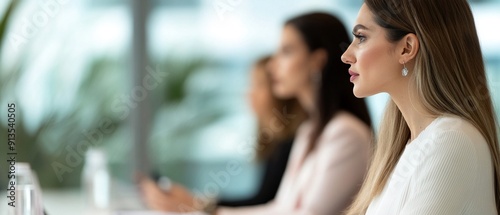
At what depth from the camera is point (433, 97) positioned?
1806 millimetres

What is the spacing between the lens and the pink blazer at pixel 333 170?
2.99m

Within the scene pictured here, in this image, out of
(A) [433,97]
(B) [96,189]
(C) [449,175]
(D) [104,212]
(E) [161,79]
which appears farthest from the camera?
(E) [161,79]

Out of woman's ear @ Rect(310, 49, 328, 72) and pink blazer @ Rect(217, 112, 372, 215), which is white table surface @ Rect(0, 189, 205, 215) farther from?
woman's ear @ Rect(310, 49, 328, 72)

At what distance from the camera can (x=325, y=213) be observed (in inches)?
117

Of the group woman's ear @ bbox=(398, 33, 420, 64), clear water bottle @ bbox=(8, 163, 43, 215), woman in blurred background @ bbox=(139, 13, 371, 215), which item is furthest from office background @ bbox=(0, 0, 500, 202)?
woman's ear @ bbox=(398, 33, 420, 64)

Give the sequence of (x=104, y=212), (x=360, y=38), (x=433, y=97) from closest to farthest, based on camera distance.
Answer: (x=433, y=97)
(x=360, y=38)
(x=104, y=212)

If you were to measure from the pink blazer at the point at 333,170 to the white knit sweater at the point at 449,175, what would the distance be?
1195 millimetres

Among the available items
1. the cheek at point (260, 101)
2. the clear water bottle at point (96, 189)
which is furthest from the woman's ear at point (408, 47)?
the cheek at point (260, 101)

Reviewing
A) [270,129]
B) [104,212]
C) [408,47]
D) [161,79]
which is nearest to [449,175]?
[408,47]

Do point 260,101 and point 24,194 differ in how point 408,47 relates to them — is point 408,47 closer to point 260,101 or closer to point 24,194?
point 24,194

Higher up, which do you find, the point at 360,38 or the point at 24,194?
the point at 360,38

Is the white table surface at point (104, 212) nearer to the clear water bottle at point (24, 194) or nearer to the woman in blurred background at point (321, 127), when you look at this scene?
the woman in blurred background at point (321, 127)

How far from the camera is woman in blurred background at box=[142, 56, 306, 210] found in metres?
3.81

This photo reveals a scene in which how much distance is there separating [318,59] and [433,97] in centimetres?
145
